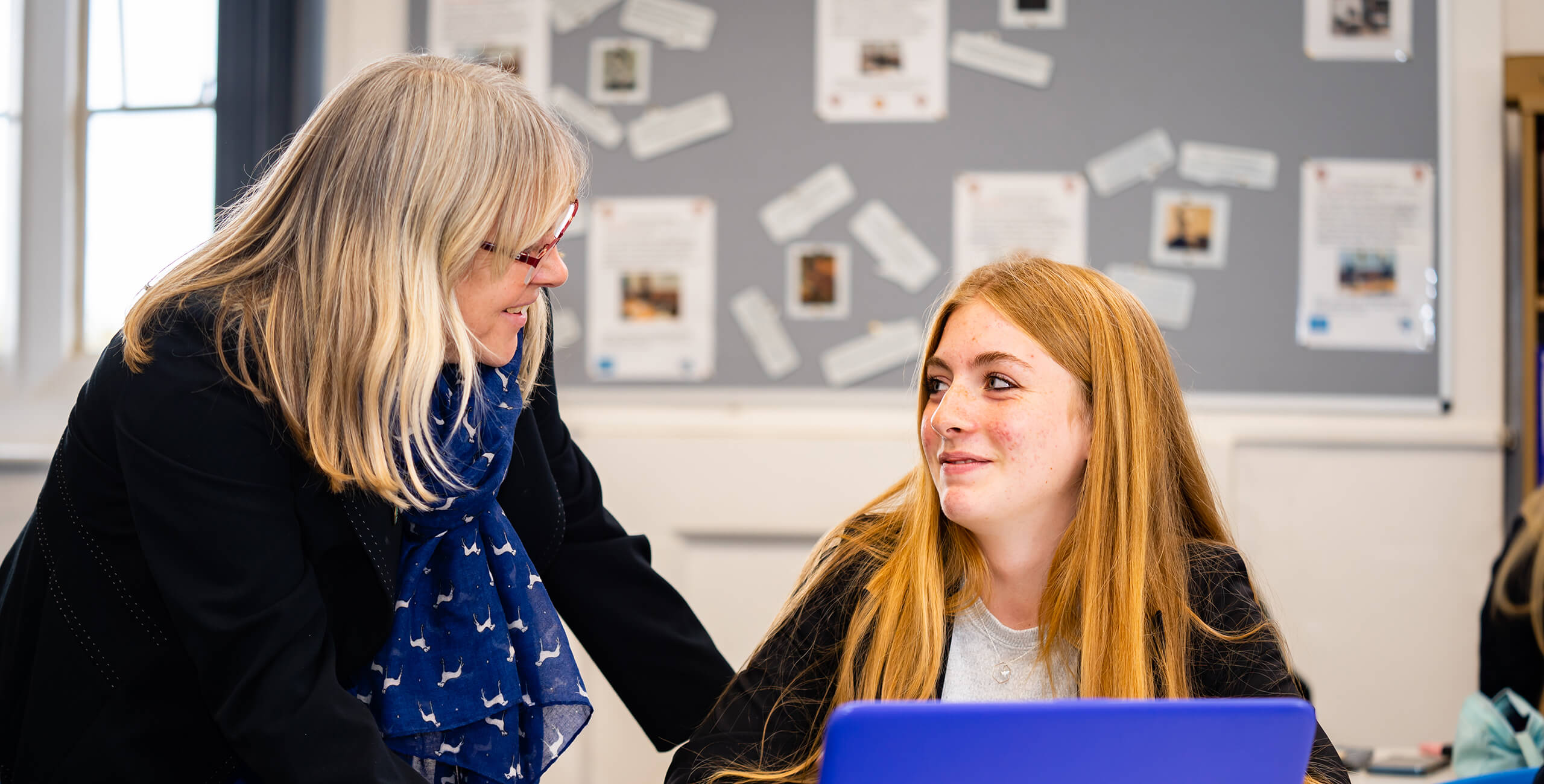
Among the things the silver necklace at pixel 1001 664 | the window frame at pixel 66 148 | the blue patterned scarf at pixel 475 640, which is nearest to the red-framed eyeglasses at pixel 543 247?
the blue patterned scarf at pixel 475 640

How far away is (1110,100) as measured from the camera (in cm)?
241

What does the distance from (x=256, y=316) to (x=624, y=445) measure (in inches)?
52.3

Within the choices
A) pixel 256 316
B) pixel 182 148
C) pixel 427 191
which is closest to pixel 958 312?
pixel 427 191

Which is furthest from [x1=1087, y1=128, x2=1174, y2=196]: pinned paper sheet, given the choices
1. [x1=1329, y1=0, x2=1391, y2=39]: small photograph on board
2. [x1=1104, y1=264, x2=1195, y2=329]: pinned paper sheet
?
[x1=1329, y1=0, x2=1391, y2=39]: small photograph on board

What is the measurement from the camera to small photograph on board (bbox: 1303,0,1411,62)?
92.7 inches

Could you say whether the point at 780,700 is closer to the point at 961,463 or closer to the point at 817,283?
the point at 961,463

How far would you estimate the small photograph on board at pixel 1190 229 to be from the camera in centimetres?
239

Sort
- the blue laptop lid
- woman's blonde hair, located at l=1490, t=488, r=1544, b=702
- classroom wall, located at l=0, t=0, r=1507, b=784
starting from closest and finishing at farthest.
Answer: the blue laptop lid
woman's blonde hair, located at l=1490, t=488, r=1544, b=702
classroom wall, located at l=0, t=0, r=1507, b=784

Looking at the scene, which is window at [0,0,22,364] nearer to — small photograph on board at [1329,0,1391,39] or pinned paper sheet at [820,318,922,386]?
pinned paper sheet at [820,318,922,386]

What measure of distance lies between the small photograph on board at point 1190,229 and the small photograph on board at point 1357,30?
0.36 metres

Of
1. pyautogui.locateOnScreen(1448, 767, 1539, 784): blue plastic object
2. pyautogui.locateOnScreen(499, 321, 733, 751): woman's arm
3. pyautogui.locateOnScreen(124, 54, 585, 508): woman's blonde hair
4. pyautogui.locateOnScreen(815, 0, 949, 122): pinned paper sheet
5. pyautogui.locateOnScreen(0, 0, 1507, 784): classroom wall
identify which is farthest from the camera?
pyautogui.locateOnScreen(815, 0, 949, 122): pinned paper sheet

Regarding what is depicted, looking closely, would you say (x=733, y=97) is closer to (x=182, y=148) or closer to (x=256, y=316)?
(x=182, y=148)

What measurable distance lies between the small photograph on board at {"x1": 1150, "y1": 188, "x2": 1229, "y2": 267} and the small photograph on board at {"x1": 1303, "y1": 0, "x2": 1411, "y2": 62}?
1.19 feet

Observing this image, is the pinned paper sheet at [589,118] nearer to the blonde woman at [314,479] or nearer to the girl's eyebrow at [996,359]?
the blonde woman at [314,479]
